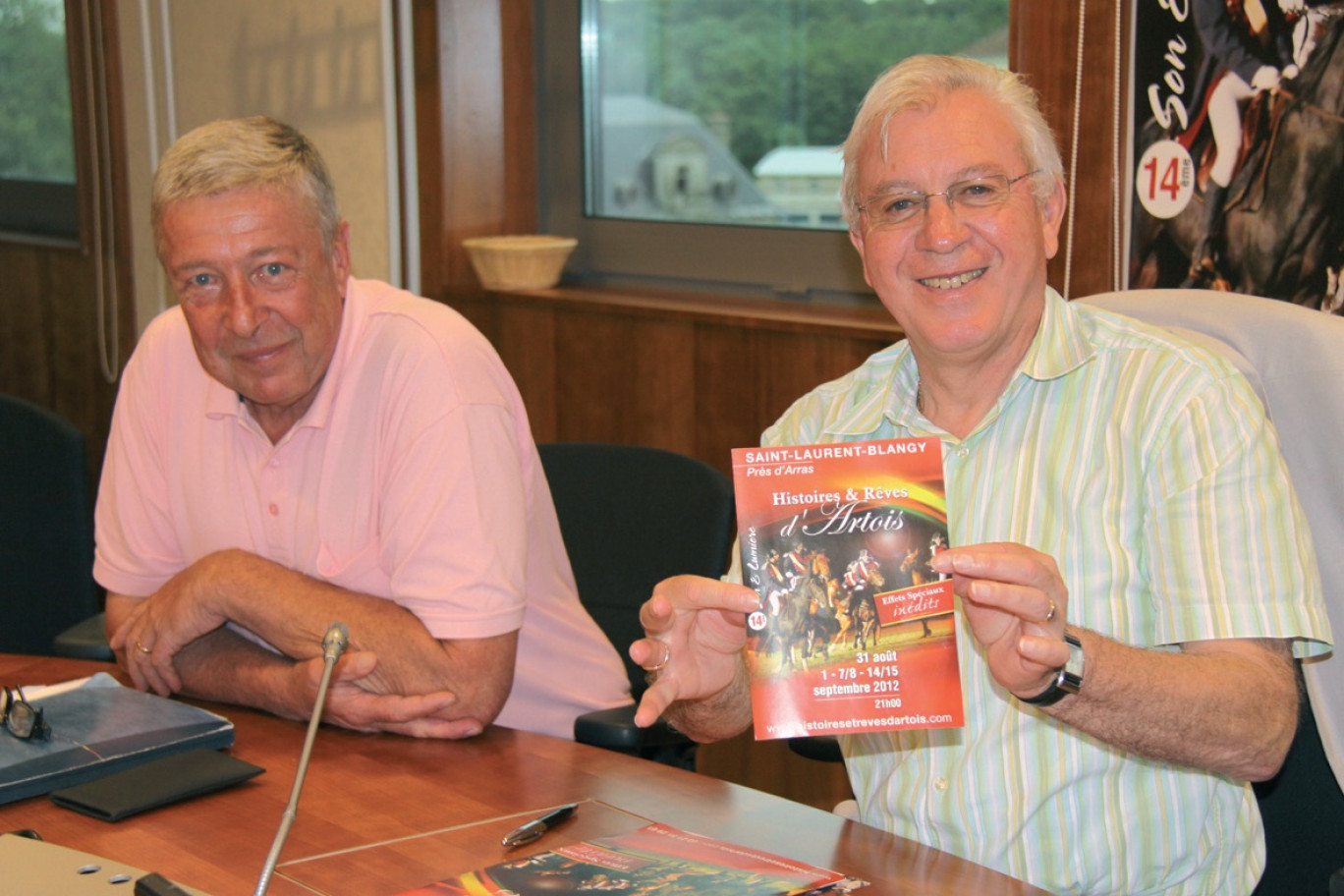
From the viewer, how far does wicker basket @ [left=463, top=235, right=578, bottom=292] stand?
339 centimetres

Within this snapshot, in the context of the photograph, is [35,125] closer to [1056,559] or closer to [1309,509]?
[1056,559]

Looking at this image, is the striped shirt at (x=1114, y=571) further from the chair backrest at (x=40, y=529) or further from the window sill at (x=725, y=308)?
the chair backrest at (x=40, y=529)

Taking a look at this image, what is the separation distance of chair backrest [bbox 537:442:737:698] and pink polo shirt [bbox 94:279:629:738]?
128 millimetres

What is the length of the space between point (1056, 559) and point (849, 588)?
326 millimetres

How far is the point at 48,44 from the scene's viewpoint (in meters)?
4.00

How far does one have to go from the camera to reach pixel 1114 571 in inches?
57.1

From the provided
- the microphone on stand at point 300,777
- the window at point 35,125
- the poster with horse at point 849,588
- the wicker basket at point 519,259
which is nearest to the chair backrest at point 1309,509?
the poster with horse at point 849,588

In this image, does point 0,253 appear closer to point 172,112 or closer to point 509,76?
point 172,112

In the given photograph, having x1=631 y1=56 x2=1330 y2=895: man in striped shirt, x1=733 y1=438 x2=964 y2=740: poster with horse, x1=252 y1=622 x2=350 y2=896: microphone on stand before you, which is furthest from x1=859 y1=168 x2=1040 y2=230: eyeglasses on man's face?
x1=252 y1=622 x2=350 y2=896: microphone on stand

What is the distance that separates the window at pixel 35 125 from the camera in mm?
3979

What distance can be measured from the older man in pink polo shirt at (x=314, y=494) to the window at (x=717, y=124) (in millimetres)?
1326

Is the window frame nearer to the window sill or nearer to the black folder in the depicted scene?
the window sill

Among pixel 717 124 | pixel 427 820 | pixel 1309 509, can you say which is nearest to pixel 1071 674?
pixel 1309 509

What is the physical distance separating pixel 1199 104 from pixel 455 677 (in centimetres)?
136
